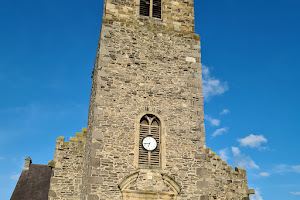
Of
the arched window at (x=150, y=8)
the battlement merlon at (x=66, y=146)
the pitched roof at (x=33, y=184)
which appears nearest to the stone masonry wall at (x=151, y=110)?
the arched window at (x=150, y=8)

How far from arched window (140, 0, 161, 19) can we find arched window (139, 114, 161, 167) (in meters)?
5.25

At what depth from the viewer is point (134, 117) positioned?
11.8 m

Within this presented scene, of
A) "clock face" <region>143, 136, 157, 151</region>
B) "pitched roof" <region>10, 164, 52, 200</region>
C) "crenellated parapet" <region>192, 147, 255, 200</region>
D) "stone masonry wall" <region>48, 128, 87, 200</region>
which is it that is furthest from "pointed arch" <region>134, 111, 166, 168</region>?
"pitched roof" <region>10, 164, 52, 200</region>

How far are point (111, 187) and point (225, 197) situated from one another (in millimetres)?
5496

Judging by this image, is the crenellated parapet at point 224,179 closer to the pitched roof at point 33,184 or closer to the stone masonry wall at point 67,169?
the stone masonry wall at point 67,169

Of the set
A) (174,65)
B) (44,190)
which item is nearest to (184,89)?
(174,65)

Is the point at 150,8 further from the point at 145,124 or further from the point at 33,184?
the point at 33,184

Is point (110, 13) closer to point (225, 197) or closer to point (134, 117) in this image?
point (134, 117)

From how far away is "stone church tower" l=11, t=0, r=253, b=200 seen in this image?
10945mm

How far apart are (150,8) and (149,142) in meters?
6.70

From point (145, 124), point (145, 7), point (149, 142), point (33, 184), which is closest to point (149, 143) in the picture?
point (149, 142)

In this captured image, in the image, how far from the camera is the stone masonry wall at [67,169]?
11969mm

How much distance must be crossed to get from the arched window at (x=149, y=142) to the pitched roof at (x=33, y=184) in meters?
6.47

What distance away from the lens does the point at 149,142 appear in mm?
11625
